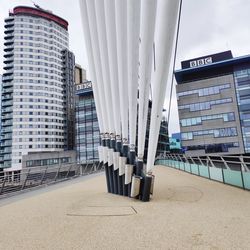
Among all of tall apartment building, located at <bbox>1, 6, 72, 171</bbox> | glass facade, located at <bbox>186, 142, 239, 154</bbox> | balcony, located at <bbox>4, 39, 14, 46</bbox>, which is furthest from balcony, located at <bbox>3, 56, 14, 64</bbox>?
glass facade, located at <bbox>186, 142, 239, 154</bbox>

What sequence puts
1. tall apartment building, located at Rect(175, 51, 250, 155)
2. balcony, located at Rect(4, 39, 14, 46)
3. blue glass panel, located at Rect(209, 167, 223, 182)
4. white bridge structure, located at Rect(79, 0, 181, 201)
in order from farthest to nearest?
balcony, located at Rect(4, 39, 14, 46), tall apartment building, located at Rect(175, 51, 250, 155), blue glass panel, located at Rect(209, 167, 223, 182), white bridge structure, located at Rect(79, 0, 181, 201)

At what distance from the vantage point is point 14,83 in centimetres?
7831

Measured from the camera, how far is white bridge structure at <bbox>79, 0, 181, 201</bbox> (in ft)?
18.0

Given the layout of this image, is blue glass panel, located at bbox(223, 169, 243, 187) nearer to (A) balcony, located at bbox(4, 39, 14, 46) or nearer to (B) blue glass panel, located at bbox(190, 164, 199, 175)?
(B) blue glass panel, located at bbox(190, 164, 199, 175)

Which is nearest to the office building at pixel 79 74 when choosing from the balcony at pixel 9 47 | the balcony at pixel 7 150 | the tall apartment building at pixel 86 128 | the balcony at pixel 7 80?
the balcony at pixel 9 47

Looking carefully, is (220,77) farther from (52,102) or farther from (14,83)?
(14,83)

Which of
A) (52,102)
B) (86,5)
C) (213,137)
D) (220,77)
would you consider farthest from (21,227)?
(52,102)

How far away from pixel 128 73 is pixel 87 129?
2505 inches

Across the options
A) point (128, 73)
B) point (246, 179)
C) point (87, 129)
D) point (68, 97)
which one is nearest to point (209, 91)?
point (87, 129)

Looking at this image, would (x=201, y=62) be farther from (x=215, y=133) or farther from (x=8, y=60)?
(x=8, y=60)

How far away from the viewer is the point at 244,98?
50625 mm

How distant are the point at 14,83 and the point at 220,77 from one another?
64272mm

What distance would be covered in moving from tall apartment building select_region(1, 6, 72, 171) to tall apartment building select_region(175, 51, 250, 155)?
46602 millimetres

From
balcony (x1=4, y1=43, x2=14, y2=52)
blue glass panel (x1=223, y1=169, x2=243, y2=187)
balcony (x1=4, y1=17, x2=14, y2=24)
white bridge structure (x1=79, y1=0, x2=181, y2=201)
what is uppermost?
balcony (x1=4, y1=17, x2=14, y2=24)
